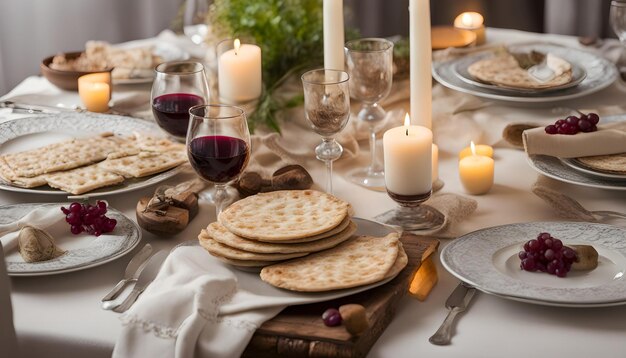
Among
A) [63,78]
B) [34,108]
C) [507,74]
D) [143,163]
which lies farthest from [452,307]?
[63,78]

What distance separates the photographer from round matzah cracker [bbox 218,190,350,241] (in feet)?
4.93

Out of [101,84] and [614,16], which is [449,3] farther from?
[101,84]

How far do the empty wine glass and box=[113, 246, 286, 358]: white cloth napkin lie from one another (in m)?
1.45

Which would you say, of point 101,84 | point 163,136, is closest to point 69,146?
point 163,136

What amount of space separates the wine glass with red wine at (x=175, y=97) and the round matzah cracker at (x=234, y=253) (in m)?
0.57

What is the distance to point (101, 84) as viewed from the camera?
2.43m

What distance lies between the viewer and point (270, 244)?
1493 millimetres

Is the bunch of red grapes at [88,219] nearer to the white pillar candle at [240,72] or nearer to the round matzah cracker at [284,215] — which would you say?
the round matzah cracker at [284,215]

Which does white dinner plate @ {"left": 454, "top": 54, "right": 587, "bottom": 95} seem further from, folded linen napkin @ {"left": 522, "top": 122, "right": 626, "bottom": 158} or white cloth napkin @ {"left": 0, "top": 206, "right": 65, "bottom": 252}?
white cloth napkin @ {"left": 0, "top": 206, "right": 65, "bottom": 252}

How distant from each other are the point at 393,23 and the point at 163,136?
363cm

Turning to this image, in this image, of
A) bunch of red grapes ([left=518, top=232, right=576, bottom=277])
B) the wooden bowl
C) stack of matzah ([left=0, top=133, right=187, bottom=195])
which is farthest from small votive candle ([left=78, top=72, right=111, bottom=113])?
bunch of red grapes ([left=518, top=232, right=576, bottom=277])

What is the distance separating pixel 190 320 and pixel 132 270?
0.27 meters

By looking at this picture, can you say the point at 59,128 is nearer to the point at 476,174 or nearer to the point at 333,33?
the point at 333,33

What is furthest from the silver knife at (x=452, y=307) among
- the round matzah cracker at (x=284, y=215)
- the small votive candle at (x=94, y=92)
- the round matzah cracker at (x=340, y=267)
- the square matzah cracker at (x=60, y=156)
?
the small votive candle at (x=94, y=92)
